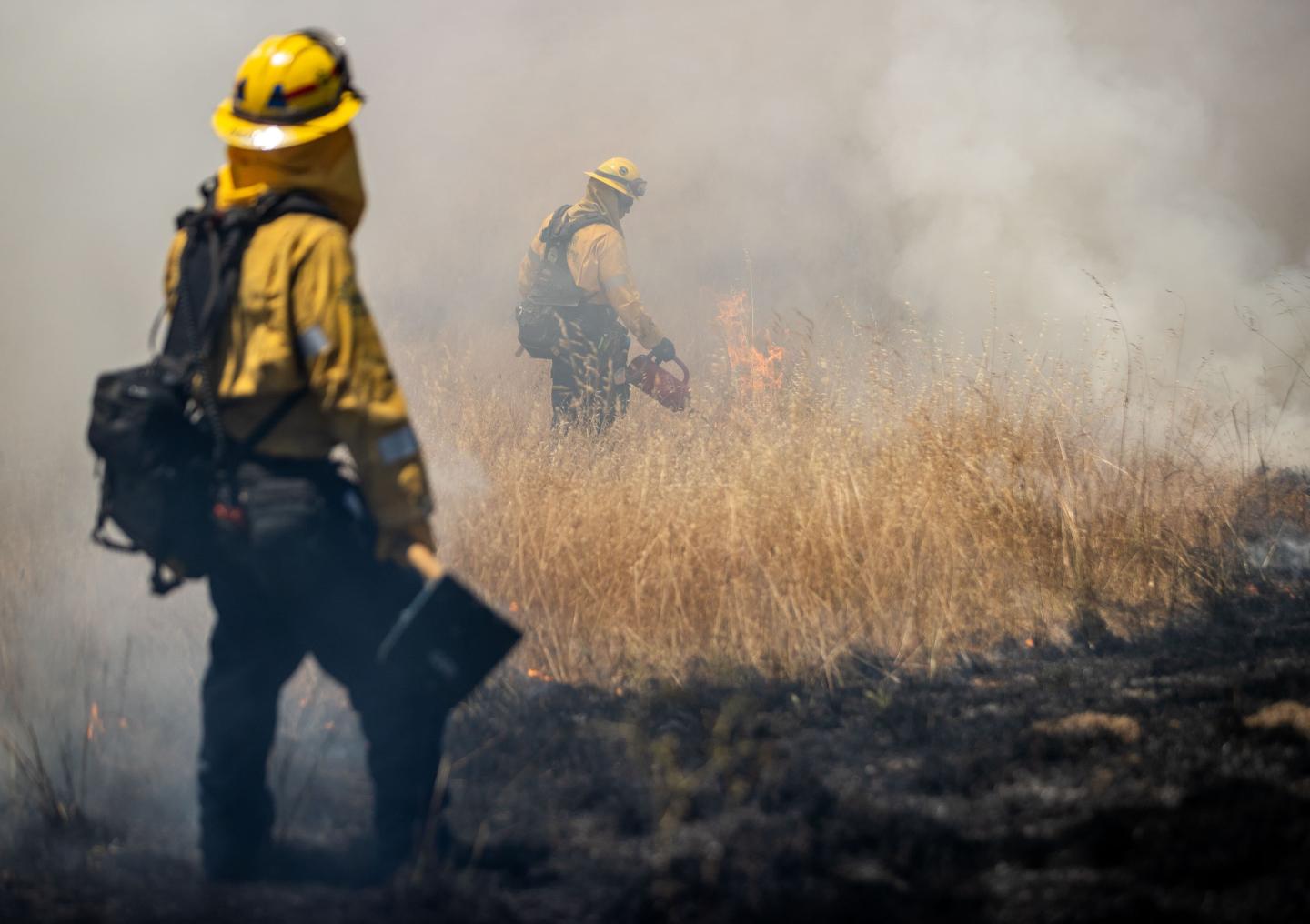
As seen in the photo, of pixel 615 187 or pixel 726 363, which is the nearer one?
pixel 615 187

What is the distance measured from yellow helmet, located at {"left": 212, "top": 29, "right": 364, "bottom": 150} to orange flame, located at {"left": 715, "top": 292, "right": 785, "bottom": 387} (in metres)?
3.96

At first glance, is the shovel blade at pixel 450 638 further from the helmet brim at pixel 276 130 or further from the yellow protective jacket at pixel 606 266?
the yellow protective jacket at pixel 606 266

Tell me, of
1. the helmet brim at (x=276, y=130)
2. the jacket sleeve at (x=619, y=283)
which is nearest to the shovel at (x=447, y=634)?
the helmet brim at (x=276, y=130)

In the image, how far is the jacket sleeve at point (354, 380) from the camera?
7.38 feet

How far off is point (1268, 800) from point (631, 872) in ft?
4.96

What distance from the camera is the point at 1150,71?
13359 millimetres

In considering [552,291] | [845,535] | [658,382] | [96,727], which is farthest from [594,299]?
[96,727]

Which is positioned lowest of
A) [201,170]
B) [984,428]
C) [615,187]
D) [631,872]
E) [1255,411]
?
[631,872]

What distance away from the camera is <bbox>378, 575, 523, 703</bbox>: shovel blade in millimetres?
2266

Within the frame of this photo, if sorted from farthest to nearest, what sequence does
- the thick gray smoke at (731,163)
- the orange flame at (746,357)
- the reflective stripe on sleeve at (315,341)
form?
1. the thick gray smoke at (731,163)
2. the orange flame at (746,357)
3. the reflective stripe on sleeve at (315,341)

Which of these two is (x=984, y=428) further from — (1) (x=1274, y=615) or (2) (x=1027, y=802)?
(2) (x=1027, y=802)

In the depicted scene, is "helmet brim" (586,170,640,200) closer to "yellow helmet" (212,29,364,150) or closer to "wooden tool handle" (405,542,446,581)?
"yellow helmet" (212,29,364,150)

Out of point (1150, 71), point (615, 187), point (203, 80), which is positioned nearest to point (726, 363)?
point (615, 187)

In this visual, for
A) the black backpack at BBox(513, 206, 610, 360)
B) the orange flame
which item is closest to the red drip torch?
the orange flame
